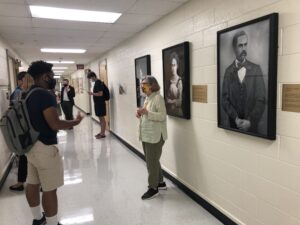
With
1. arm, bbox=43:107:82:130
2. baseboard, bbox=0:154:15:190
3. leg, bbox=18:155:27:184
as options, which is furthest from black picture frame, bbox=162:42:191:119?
baseboard, bbox=0:154:15:190

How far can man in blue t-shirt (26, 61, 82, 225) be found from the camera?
208cm

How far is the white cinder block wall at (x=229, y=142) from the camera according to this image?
171 cm

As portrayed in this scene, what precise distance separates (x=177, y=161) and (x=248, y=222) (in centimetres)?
134

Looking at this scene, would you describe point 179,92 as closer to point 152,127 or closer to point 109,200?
point 152,127

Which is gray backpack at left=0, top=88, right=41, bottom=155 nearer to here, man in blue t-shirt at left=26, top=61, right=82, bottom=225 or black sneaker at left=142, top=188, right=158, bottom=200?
man in blue t-shirt at left=26, top=61, right=82, bottom=225

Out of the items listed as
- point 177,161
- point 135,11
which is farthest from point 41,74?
point 177,161

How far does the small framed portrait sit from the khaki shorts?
2199mm

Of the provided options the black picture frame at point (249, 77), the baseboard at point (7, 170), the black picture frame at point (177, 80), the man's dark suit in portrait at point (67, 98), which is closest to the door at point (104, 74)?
the man's dark suit in portrait at point (67, 98)

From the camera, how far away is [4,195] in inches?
129

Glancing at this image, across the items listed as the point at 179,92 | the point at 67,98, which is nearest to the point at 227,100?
the point at 179,92

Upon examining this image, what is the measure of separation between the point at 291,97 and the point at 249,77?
394mm

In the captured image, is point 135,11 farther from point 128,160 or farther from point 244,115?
point 128,160

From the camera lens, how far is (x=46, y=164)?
215 cm

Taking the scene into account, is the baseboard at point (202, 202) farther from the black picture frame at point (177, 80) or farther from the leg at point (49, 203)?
the leg at point (49, 203)
